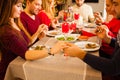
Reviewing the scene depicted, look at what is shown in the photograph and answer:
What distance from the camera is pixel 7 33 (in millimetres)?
1350

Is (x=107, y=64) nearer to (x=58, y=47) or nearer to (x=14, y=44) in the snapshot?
(x=58, y=47)

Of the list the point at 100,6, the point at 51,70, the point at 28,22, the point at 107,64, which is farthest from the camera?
the point at 100,6

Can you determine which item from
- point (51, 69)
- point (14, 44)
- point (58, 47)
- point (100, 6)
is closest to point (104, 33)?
point (58, 47)

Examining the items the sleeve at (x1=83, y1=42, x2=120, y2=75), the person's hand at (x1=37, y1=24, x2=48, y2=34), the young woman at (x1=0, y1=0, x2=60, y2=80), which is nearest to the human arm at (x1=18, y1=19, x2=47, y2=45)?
the person's hand at (x1=37, y1=24, x2=48, y2=34)

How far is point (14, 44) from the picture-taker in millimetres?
1345

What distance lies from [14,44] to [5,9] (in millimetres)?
270

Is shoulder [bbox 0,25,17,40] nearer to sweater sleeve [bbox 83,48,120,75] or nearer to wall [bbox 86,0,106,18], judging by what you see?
sweater sleeve [bbox 83,48,120,75]

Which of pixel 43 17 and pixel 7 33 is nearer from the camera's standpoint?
pixel 7 33

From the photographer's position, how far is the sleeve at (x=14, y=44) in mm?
1340

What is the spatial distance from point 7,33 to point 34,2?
0.94 meters

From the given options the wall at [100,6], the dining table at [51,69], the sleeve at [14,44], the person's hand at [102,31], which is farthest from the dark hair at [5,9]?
the wall at [100,6]

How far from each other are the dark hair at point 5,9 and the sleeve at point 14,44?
124 mm

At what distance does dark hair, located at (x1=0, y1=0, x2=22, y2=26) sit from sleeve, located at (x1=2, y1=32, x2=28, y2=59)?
124 mm

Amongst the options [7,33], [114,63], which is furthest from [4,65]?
[114,63]
